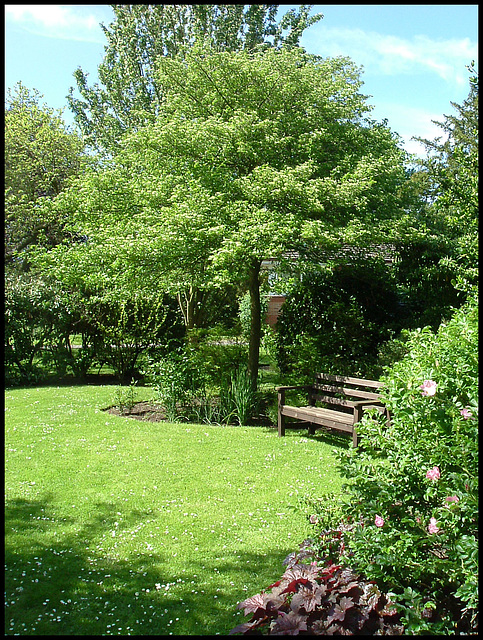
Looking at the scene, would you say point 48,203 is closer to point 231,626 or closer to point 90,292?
point 90,292

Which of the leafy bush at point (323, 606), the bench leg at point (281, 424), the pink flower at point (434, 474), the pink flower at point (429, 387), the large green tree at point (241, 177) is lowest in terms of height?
the bench leg at point (281, 424)

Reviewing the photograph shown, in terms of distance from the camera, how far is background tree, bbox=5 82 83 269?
18.2 meters

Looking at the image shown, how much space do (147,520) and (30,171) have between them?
16.4 meters

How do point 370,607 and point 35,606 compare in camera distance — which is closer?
point 370,607

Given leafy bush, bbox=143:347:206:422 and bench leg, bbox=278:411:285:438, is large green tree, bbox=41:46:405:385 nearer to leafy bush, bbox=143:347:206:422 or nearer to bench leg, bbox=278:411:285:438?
leafy bush, bbox=143:347:206:422

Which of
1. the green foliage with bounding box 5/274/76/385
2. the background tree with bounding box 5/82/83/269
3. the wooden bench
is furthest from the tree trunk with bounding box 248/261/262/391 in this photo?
the background tree with bounding box 5/82/83/269

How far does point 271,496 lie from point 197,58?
752 centimetres

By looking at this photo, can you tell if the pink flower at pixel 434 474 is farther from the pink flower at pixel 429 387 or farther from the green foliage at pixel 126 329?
the green foliage at pixel 126 329

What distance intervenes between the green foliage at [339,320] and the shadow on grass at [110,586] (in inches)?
216

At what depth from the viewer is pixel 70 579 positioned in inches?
155

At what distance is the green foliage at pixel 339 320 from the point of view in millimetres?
9867

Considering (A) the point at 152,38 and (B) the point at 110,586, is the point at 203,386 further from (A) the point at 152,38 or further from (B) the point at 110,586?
(A) the point at 152,38

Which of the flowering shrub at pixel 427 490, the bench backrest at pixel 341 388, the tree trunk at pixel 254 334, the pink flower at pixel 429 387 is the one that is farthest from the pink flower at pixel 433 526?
the tree trunk at pixel 254 334

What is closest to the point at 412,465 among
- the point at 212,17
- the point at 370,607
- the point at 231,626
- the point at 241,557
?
the point at 370,607
